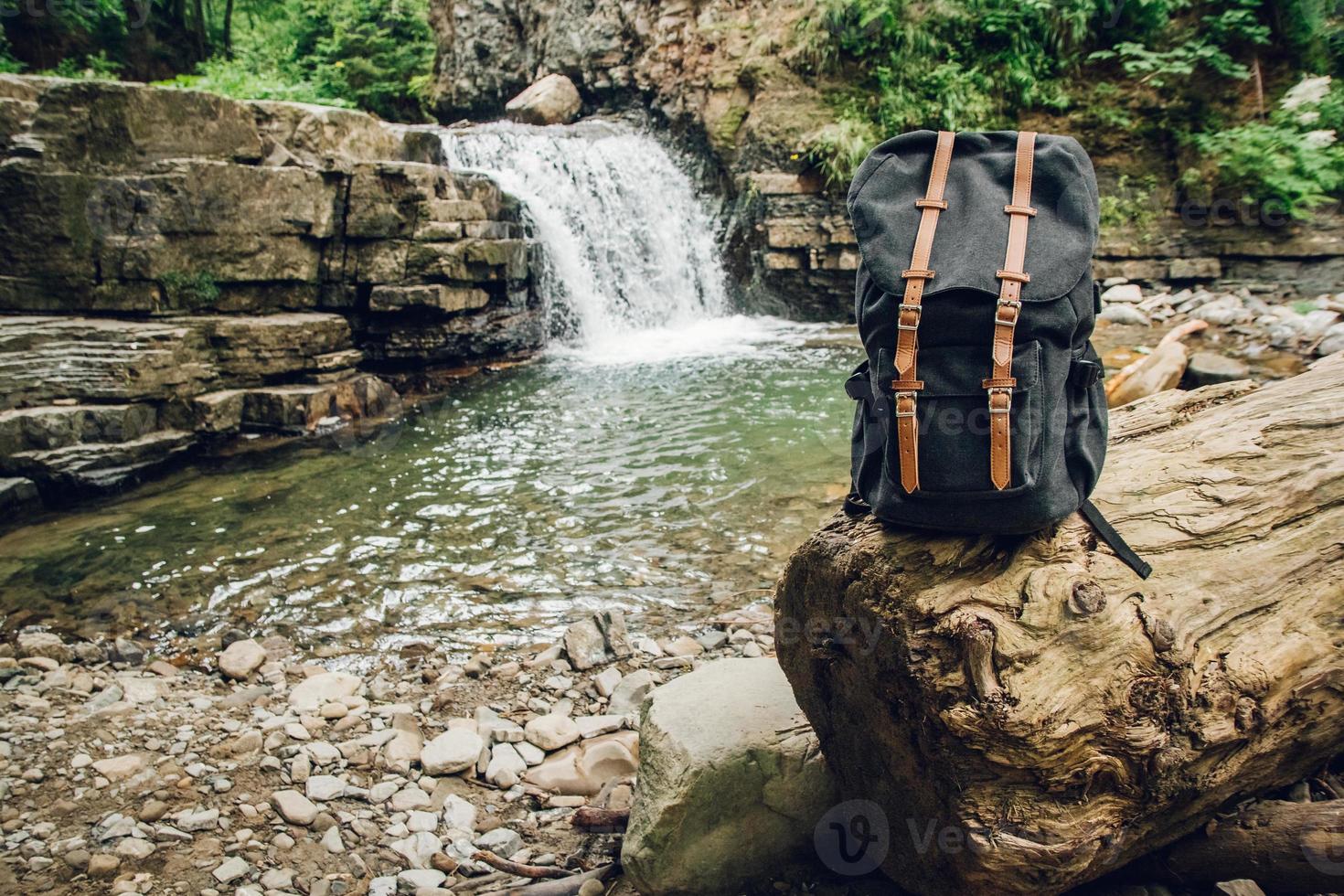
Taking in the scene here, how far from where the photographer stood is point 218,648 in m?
4.23

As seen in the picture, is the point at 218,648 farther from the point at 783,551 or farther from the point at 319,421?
the point at 319,421

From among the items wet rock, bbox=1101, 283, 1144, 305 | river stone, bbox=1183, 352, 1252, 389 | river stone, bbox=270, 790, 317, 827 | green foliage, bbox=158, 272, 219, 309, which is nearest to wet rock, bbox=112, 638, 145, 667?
river stone, bbox=270, 790, 317, 827

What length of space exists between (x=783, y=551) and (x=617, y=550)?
109 cm

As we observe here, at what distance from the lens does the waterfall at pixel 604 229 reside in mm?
11656

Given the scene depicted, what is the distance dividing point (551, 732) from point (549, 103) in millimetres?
15361

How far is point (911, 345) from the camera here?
5.89 feet

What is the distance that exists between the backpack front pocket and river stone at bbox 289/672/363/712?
9.73ft

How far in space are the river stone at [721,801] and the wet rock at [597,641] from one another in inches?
59.0

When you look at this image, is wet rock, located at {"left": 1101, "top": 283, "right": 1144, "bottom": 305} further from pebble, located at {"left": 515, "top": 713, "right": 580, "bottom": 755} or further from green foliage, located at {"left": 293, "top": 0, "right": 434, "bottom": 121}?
green foliage, located at {"left": 293, "top": 0, "right": 434, "bottom": 121}

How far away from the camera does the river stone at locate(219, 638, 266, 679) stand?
392 cm

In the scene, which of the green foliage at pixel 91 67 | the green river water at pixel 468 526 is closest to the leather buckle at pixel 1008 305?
the green river water at pixel 468 526

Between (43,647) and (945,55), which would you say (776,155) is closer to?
(945,55)

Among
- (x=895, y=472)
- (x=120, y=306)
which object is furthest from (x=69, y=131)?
(x=895, y=472)

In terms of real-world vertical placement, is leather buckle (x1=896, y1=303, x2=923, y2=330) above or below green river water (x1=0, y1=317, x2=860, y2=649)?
above
